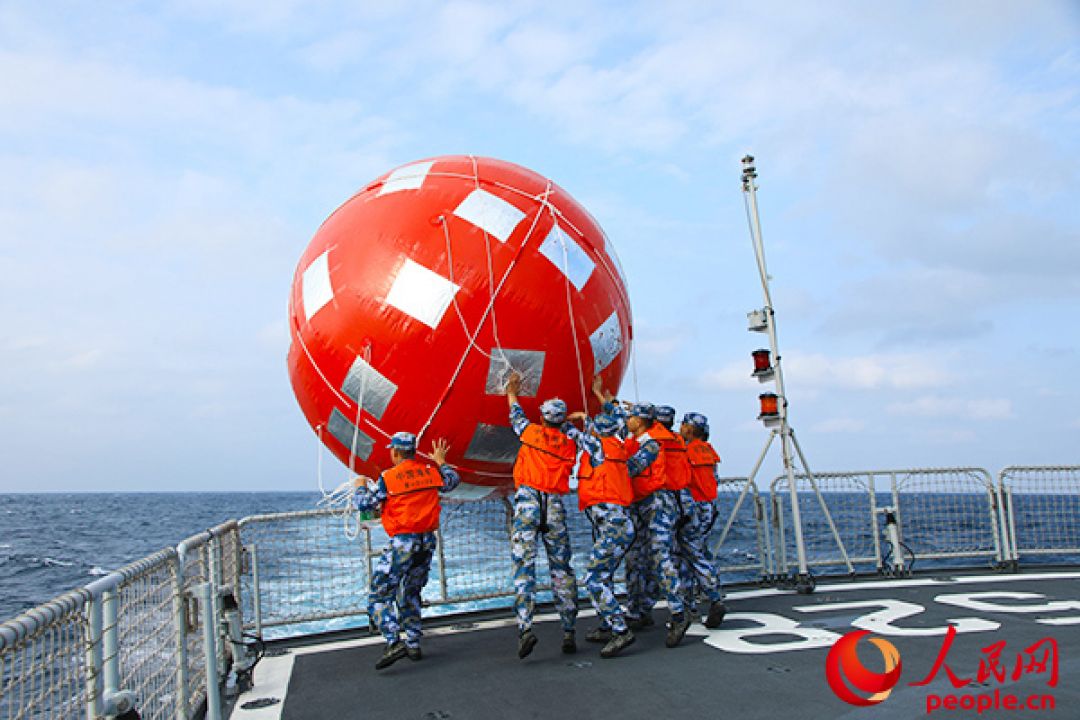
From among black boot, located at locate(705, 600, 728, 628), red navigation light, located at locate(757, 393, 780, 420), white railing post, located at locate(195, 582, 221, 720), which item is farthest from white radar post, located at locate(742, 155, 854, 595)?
white railing post, located at locate(195, 582, 221, 720)

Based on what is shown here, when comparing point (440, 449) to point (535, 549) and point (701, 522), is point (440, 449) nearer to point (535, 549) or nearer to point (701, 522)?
point (535, 549)

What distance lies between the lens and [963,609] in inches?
243

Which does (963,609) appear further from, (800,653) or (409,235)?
(409,235)

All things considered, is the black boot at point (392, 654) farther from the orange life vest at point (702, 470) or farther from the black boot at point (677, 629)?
the orange life vest at point (702, 470)

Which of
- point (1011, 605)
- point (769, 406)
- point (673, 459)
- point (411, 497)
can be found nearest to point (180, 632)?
point (411, 497)

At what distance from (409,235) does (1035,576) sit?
298 inches

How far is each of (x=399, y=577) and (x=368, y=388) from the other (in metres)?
1.46

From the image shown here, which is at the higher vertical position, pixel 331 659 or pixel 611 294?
pixel 611 294

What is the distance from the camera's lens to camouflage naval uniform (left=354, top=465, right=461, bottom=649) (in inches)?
210

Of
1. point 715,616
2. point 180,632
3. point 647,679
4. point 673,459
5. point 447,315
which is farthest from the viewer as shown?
point 673,459

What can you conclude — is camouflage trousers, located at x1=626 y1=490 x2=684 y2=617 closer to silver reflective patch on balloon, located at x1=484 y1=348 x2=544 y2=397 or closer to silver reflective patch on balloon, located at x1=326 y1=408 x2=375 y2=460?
silver reflective patch on balloon, located at x1=484 y1=348 x2=544 y2=397

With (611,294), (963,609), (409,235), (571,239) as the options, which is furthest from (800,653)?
(409,235)

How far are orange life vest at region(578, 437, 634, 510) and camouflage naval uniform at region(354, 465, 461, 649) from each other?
97cm

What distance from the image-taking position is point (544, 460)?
5254 millimetres
